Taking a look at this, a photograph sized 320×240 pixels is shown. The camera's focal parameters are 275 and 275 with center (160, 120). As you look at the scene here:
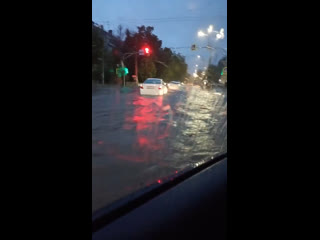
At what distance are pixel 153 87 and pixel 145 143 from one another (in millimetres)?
6546

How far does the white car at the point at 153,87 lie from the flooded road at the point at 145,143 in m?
0.63

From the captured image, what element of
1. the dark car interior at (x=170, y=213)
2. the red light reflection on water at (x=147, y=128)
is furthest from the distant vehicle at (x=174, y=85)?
the dark car interior at (x=170, y=213)

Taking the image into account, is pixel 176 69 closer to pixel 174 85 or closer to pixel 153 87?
pixel 153 87

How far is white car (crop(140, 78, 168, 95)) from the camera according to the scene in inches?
472

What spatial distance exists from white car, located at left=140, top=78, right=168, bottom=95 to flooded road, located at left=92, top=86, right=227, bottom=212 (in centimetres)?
63

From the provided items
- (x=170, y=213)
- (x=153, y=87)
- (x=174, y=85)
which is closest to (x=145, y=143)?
(x=170, y=213)

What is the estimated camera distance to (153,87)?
12.4 m

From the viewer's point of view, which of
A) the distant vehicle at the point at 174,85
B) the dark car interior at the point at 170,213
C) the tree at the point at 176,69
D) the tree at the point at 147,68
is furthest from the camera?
the tree at the point at 147,68

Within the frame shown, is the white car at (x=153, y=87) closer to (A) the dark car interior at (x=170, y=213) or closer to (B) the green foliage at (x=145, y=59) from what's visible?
(B) the green foliage at (x=145, y=59)

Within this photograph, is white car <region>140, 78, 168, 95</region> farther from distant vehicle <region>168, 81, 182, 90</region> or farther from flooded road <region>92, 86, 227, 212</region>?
flooded road <region>92, 86, 227, 212</region>

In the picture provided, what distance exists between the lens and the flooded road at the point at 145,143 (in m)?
3.51
